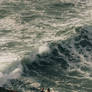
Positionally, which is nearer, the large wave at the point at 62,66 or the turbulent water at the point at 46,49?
the large wave at the point at 62,66

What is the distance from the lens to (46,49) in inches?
1437

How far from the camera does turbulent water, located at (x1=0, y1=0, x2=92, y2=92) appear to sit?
30.5 m

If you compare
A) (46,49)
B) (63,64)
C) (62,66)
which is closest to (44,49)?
(46,49)

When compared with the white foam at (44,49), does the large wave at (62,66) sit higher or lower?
lower

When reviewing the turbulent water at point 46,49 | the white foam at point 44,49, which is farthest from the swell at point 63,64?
the white foam at point 44,49

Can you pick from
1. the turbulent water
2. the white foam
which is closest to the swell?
the turbulent water

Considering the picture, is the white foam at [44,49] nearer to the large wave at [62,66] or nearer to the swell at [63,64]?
the large wave at [62,66]

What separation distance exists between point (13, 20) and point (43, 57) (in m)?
15.4

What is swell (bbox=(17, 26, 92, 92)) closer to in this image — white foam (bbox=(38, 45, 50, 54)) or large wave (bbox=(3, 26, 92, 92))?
large wave (bbox=(3, 26, 92, 92))

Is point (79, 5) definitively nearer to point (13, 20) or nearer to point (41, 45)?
point (13, 20)

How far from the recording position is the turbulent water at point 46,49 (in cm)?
3052

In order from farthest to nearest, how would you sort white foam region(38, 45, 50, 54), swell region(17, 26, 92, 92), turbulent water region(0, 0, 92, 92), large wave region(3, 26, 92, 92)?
white foam region(38, 45, 50, 54) → swell region(17, 26, 92, 92) → turbulent water region(0, 0, 92, 92) → large wave region(3, 26, 92, 92)

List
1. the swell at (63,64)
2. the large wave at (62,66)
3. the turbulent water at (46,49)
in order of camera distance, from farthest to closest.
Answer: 1. the swell at (63,64)
2. the turbulent water at (46,49)
3. the large wave at (62,66)

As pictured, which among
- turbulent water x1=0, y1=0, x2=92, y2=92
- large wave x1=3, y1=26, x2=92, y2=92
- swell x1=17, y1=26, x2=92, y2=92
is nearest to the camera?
large wave x1=3, y1=26, x2=92, y2=92
